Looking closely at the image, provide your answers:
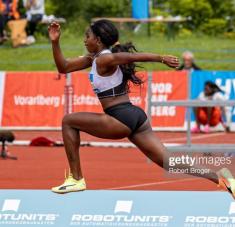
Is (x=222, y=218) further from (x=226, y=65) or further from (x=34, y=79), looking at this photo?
(x=226, y=65)

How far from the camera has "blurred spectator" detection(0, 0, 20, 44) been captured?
2858cm

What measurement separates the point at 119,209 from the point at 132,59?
4.66 feet

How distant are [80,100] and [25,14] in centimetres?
779

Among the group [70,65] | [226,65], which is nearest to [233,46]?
[226,65]

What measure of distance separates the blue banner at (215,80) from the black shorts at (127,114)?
13172 millimetres

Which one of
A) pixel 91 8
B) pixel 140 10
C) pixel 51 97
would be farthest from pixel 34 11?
pixel 51 97

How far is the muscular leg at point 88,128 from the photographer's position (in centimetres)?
991

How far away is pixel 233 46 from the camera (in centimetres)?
3022

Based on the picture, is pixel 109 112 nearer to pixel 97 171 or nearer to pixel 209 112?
pixel 97 171

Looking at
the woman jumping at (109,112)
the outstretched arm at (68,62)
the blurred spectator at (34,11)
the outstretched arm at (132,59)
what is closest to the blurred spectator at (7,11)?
the blurred spectator at (34,11)

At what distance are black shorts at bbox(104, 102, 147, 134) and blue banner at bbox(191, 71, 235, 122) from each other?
13172 mm

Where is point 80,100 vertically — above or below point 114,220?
below

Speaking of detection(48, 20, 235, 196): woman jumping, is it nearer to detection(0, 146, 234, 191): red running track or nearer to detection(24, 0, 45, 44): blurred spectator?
detection(0, 146, 234, 191): red running track

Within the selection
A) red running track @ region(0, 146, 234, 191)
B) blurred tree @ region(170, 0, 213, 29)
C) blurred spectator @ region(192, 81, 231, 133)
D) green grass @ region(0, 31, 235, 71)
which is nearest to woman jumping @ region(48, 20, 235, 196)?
red running track @ region(0, 146, 234, 191)
